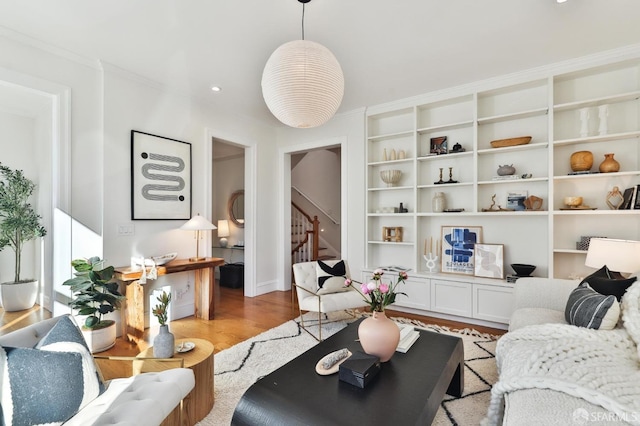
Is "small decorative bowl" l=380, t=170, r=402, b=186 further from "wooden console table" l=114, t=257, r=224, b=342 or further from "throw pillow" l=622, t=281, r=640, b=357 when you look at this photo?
"throw pillow" l=622, t=281, r=640, b=357

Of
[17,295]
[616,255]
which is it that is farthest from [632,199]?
[17,295]

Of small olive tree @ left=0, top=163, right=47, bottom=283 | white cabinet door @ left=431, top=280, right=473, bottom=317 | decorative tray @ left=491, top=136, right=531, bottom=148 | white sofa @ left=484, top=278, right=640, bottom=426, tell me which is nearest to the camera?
A: white sofa @ left=484, top=278, right=640, bottom=426

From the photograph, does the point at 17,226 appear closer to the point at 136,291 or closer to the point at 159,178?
the point at 159,178

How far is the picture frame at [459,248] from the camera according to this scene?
3.82 m

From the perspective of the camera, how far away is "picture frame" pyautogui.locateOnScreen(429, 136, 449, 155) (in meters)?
4.01

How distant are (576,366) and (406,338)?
90 centimetres

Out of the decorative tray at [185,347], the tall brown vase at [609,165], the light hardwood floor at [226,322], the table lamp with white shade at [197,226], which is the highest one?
the tall brown vase at [609,165]

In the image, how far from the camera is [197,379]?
73.3 inches

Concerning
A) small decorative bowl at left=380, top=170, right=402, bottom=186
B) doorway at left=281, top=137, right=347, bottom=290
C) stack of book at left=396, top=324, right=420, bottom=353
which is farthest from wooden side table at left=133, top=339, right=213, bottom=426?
doorway at left=281, top=137, right=347, bottom=290

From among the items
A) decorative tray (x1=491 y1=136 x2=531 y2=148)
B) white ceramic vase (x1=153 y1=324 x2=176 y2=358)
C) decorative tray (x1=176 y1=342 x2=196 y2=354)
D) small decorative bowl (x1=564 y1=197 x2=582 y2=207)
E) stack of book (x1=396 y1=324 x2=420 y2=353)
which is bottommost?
decorative tray (x1=176 y1=342 x2=196 y2=354)

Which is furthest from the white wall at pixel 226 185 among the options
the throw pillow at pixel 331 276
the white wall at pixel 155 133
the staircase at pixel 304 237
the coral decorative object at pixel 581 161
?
the coral decorative object at pixel 581 161

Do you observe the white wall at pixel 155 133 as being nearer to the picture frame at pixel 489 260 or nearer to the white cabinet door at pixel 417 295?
the white cabinet door at pixel 417 295

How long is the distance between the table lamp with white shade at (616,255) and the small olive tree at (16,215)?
573 cm

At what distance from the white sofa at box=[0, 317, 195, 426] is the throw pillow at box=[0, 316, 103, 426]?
0.05 metres
